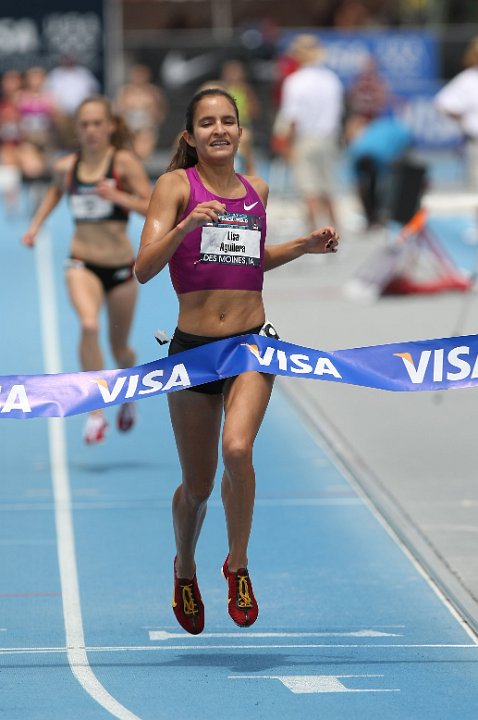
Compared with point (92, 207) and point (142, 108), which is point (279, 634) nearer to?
point (92, 207)

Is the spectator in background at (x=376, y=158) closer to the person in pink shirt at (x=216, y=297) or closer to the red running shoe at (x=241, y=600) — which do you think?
the person in pink shirt at (x=216, y=297)

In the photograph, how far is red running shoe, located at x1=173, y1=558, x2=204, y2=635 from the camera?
23.0 feet

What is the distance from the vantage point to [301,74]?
76.7ft

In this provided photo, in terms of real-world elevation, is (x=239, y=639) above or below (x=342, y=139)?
below

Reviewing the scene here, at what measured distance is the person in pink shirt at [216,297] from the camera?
21.9 feet

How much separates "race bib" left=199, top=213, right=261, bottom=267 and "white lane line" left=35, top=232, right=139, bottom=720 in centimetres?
181

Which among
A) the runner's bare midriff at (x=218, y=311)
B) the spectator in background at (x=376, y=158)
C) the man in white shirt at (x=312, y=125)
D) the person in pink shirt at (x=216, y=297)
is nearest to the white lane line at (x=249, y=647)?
the person in pink shirt at (x=216, y=297)

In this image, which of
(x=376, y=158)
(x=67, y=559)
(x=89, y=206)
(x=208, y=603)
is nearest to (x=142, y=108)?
(x=376, y=158)

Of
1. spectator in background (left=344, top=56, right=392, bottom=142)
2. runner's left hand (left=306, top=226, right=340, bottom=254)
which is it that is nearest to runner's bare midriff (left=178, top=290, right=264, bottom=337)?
runner's left hand (left=306, top=226, right=340, bottom=254)

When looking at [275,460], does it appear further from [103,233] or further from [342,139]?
[342,139]

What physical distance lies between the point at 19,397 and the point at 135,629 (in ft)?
4.19

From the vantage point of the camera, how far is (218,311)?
6.86 meters

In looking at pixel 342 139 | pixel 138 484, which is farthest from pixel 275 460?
pixel 342 139

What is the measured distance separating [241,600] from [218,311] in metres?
1.21
